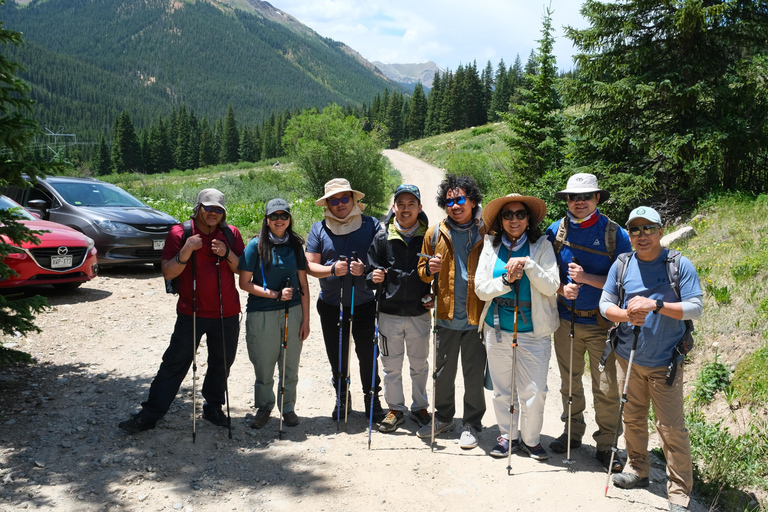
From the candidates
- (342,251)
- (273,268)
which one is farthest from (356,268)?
(273,268)

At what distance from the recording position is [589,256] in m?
4.46

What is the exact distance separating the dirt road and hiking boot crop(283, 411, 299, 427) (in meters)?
0.09

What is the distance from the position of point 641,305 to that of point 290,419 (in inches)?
133

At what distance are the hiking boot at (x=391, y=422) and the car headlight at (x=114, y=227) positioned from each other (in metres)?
7.70

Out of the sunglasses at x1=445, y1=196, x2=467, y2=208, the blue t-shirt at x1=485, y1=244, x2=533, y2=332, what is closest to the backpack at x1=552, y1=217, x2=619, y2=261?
the blue t-shirt at x1=485, y1=244, x2=533, y2=332

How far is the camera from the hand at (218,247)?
4566mm

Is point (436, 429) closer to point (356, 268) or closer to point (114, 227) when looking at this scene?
point (356, 268)

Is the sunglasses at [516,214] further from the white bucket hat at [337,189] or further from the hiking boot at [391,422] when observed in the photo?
the hiking boot at [391,422]

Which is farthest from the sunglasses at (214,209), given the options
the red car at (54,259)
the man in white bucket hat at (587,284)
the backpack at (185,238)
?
the red car at (54,259)

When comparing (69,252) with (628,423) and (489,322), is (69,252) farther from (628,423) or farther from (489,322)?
(628,423)

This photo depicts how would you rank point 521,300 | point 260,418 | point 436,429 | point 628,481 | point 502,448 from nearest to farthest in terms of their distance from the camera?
point 628,481 → point 521,300 → point 502,448 → point 436,429 → point 260,418

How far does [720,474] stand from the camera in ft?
14.4

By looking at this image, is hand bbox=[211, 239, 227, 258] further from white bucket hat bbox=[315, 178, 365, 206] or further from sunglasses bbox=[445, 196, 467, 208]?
sunglasses bbox=[445, 196, 467, 208]

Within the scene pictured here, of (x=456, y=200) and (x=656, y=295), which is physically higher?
(x=456, y=200)
